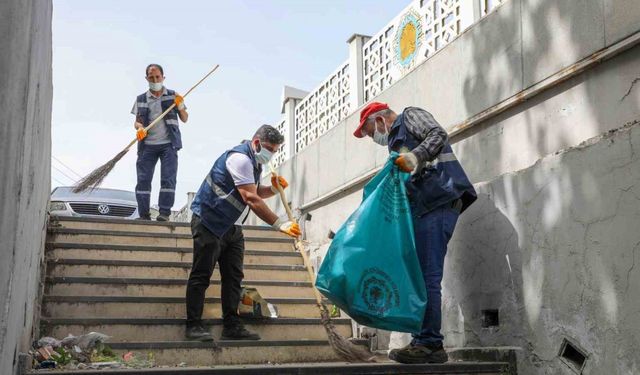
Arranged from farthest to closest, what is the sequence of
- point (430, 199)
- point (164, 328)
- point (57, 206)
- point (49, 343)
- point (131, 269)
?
point (57, 206) < point (131, 269) < point (164, 328) < point (49, 343) < point (430, 199)

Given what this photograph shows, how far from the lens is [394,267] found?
3.49 m

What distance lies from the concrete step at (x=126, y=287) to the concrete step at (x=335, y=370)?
1871 millimetres

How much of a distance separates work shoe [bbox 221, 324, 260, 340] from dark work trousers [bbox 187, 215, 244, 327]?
37 mm

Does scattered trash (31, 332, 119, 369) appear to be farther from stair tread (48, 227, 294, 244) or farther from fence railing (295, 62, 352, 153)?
fence railing (295, 62, 352, 153)

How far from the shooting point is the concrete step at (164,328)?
4.44 metres

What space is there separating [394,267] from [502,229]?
78 centimetres

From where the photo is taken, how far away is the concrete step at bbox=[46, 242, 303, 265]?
18.3ft

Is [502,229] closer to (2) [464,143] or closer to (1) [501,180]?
(1) [501,180]

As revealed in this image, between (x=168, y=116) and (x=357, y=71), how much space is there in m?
2.20

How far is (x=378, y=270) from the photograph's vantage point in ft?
11.4

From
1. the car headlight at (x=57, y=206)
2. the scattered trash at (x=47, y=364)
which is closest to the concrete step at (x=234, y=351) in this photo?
the scattered trash at (x=47, y=364)

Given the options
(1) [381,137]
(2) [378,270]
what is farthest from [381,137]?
(2) [378,270]

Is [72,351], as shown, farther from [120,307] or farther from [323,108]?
[323,108]

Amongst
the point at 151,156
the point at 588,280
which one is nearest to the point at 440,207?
the point at 588,280
